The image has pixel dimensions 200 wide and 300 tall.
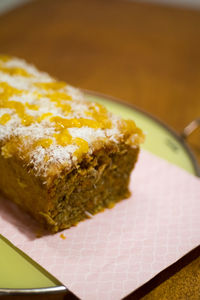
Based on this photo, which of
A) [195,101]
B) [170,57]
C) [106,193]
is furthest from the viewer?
[170,57]

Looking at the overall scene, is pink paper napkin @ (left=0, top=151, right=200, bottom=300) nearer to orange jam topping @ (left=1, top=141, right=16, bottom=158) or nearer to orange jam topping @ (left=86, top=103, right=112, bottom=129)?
orange jam topping @ (left=1, top=141, right=16, bottom=158)

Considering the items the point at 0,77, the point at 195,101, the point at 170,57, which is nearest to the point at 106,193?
the point at 0,77

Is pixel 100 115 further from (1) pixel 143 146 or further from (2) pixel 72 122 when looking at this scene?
(1) pixel 143 146

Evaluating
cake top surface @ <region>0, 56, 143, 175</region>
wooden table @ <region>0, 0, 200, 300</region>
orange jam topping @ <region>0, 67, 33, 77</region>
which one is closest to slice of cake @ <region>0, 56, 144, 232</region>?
cake top surface @ <region>0, 56, 143, 175</region>

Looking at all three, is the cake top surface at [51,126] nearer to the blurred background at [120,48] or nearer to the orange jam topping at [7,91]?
the orange jam topping at [7,91]

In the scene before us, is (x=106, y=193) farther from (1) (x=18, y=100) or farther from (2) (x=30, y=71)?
(2) (x=30, y=71)

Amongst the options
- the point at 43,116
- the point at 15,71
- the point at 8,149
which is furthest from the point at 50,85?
the point at 8,149
